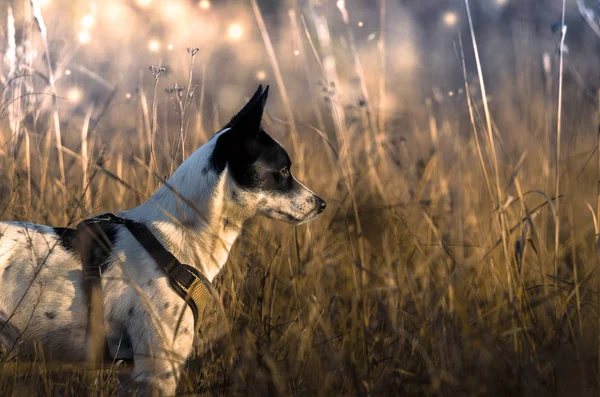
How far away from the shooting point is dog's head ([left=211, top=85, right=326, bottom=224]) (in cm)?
254

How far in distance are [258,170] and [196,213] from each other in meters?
0.30

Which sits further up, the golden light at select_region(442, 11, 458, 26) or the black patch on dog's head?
the golden light at select_region(442, 11, 458, 26)

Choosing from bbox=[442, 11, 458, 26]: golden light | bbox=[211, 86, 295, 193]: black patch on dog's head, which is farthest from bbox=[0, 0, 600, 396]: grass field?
bbox=[211, 86, 295, 193]: black patch on dog's head

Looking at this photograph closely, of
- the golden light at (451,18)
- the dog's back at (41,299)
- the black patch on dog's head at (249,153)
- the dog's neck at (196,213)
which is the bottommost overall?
the dog's back at (41,299)

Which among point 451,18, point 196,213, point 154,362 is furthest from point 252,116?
point 451,18

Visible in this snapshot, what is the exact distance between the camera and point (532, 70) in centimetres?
392

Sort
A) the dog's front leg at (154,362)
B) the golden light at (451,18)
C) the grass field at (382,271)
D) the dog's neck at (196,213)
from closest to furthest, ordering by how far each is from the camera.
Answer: the grass field at (382,271)
the dog's front leg at (154,362)
the dog's neck at (196,213)
the golden light at (451,18)

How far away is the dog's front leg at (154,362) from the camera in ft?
7.16

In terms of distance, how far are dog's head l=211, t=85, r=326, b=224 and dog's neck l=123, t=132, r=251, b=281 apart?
41 mm

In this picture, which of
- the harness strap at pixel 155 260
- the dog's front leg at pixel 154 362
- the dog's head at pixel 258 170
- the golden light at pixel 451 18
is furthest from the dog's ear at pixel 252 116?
the golden light at pixel 451 18

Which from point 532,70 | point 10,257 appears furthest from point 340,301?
point 532,70

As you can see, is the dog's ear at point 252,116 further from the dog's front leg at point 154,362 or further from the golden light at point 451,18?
the golden light at point 451,18

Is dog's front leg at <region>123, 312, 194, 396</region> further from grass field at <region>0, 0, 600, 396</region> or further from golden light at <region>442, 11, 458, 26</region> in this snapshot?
golden light at <region>442, 11, 458, 26</region>

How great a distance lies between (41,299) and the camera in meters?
2.25
